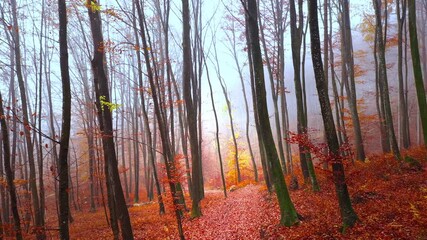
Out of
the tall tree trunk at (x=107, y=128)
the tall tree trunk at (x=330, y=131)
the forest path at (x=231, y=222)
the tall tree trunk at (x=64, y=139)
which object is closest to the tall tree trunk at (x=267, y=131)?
the forest path at (x=231, y=222)

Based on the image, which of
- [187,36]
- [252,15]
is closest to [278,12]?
[187,36]

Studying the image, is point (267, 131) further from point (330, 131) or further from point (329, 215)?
point (329, 215)

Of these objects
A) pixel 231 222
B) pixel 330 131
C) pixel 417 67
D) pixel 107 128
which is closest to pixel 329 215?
pixel 330 131

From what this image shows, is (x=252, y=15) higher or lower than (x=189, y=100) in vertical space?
higher

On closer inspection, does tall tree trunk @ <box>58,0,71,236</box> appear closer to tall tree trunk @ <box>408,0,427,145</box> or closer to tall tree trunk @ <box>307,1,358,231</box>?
tall tree trunk @ <box>307,1,358,231</box>

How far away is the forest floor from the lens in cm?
557

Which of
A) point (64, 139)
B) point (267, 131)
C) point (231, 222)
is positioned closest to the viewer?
point (64, 139)

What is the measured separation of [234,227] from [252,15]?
23.0ft

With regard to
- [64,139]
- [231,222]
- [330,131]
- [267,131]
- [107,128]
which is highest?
[107,128]

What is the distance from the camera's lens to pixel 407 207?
6223mm

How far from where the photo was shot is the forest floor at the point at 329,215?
5.57 m

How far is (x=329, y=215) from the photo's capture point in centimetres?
700

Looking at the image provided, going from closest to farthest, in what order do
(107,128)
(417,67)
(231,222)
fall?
(417,67), (107,128), (231,222)

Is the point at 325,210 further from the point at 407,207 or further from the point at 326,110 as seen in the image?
the point at 326,110
